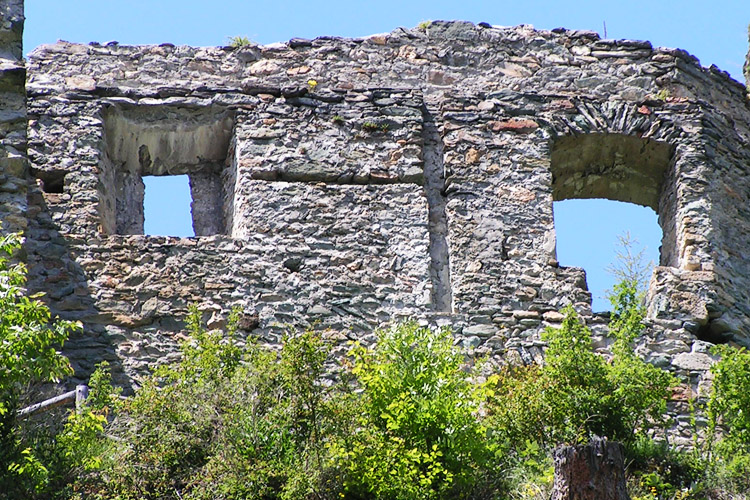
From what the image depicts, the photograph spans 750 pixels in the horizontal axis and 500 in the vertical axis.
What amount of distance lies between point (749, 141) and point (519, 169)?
8.08 feet

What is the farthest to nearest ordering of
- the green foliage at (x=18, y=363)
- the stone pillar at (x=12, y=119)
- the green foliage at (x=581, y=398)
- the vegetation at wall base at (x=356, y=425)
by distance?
the stone pillar at (x=12, y=119)
the green foliage at (x=581, y=398)
the vegetation at wall base at (x=356, y=425)
the green foliage at (x=18, y=363)

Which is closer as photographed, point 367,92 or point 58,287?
point 58,287

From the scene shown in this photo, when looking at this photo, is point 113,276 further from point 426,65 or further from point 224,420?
point 426,65

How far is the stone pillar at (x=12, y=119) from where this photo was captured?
33.0ft

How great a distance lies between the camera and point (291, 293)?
432 inches

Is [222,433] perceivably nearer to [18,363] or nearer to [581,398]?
[18,363]

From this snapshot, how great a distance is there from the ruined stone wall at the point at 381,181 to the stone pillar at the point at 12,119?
833mm

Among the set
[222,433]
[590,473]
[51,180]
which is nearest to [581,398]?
[590,473]

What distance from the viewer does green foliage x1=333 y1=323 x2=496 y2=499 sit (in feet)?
29.1

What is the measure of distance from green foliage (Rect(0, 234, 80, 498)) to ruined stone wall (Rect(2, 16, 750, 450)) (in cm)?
191

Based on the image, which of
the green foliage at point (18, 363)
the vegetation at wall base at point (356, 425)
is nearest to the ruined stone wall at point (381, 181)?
the vegetation at wall base at point (356, 425)

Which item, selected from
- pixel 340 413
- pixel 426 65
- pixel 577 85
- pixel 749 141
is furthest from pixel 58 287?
pixel 749 141

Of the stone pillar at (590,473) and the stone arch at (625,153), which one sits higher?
the stone arch at (625,153)

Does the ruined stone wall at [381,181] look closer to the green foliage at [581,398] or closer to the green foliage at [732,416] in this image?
the green foliage at [732,416]
